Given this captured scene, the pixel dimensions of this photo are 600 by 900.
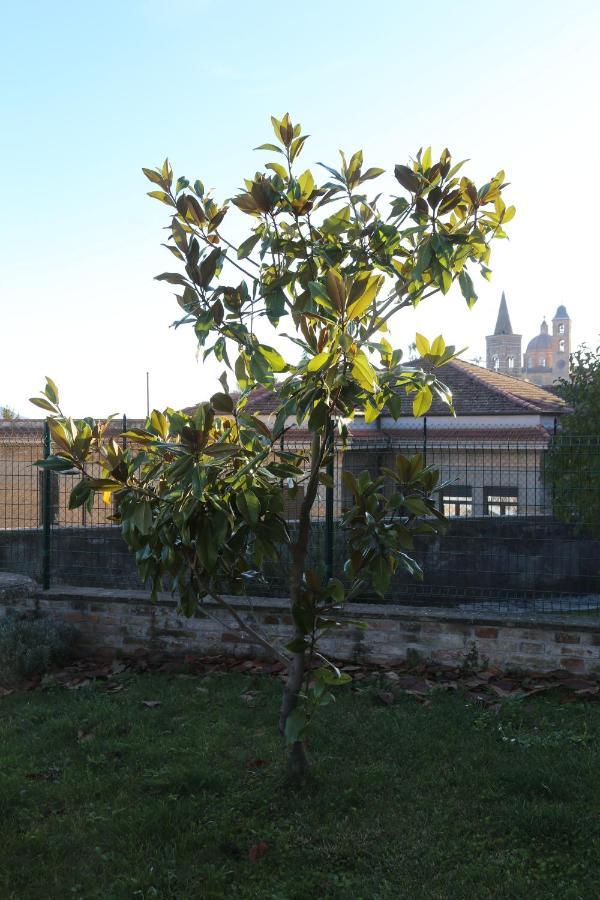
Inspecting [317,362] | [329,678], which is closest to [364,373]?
[317,362]

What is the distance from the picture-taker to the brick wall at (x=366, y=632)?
19.9ft

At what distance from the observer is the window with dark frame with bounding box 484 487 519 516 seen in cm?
960

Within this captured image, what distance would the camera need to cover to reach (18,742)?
16.3 ft

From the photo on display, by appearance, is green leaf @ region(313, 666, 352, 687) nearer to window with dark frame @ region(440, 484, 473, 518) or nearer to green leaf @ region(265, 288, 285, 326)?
green leaf @ region(265, 288, 285, 326)

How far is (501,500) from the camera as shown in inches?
377

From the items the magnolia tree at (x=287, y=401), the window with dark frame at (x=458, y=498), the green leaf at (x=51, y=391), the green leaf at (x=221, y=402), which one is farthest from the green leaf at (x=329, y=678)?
the window with dark frame at (x=458, y=498)

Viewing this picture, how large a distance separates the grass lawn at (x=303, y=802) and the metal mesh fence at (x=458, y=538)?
1935mm

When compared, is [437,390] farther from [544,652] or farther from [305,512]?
[544,652]

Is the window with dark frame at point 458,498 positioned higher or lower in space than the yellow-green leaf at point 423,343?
lower

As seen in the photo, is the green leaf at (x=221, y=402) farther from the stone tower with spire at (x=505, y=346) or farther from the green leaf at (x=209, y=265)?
the stone tower with spire at (x=505, y=346)

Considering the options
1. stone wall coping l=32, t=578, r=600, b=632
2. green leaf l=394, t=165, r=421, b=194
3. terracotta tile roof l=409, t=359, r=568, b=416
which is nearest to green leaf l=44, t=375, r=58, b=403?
green leaf l=394, t=165, r=421, b=194

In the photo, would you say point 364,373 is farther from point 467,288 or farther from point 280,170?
point 280,170

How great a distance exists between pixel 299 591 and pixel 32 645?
317 cm

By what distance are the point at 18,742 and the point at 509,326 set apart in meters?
138
